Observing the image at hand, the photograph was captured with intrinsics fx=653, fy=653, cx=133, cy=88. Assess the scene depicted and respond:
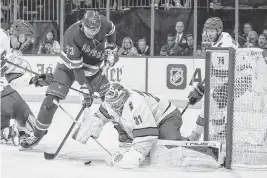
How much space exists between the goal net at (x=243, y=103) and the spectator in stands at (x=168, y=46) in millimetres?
3932

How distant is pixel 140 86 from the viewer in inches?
293

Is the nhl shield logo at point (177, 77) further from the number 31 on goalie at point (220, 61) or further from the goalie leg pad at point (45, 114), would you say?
the number 31 on goalie at point (220, 61)

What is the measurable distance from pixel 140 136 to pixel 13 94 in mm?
1375

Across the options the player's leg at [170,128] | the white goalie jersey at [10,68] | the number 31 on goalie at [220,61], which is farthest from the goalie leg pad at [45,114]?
the number 31 on goalie at [220,61]

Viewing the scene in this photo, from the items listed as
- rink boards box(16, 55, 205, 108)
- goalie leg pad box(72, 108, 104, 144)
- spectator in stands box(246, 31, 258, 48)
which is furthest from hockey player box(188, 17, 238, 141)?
spectator in stands box(246, 31, 258, 48)

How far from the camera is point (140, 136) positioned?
3416 mm

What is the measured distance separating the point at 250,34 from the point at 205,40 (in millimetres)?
3074

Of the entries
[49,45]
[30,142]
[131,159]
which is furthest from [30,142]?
[49,45]

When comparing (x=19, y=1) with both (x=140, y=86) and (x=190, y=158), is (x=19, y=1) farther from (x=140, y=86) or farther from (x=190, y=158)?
(x=190, y=158)

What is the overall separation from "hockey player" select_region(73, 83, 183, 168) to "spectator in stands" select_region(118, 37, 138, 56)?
4.01 m

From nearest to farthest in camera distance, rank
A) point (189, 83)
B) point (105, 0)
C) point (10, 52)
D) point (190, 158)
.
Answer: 1. point (190, 158)
2. point (10, 52)
3. point (189, 83)
4. point (105, 0)

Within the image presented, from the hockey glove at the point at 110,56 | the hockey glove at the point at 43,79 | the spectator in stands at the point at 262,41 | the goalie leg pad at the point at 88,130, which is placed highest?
the spectator in stands at the point at 262,41

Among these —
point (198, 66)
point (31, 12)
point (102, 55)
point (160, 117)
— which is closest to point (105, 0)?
point (31, 12)

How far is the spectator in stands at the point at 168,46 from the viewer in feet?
25.0
